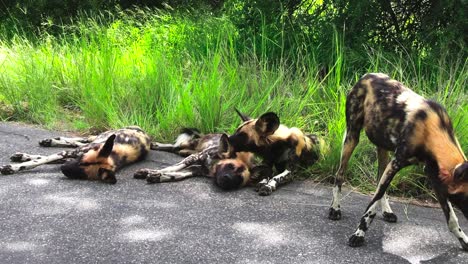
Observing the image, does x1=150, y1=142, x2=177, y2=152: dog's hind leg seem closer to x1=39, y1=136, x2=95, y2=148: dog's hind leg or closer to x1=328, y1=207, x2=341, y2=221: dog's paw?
x1=39, y1=136, x2=95, y2=148: dog's hind leg

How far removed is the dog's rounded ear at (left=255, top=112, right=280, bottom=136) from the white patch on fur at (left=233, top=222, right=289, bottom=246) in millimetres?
1034

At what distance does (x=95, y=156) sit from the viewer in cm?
457

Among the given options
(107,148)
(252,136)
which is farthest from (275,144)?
(107,148)

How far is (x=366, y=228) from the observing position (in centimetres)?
341

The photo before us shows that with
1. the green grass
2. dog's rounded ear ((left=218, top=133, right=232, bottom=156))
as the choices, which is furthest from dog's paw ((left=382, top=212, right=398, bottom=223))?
dog's rounded ear ((left=218, top=133, right=232, bottom=156))

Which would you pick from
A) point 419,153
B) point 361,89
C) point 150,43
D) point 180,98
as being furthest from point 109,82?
point 419,153

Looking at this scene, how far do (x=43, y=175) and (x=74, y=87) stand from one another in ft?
7.83

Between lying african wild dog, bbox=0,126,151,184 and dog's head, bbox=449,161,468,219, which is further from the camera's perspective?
lying african wild dog, bbox=0,126,151,184

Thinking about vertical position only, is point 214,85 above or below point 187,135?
above

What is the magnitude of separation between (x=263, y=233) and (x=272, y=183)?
0.89m

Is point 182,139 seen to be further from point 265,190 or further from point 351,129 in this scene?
point 351,129

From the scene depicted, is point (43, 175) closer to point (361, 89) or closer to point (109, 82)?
point (109, 82)

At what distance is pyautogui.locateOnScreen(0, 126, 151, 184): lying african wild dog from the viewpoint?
4453mm

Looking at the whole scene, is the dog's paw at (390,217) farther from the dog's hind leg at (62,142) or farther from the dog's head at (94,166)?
the dog's hind leg at (62,142)
